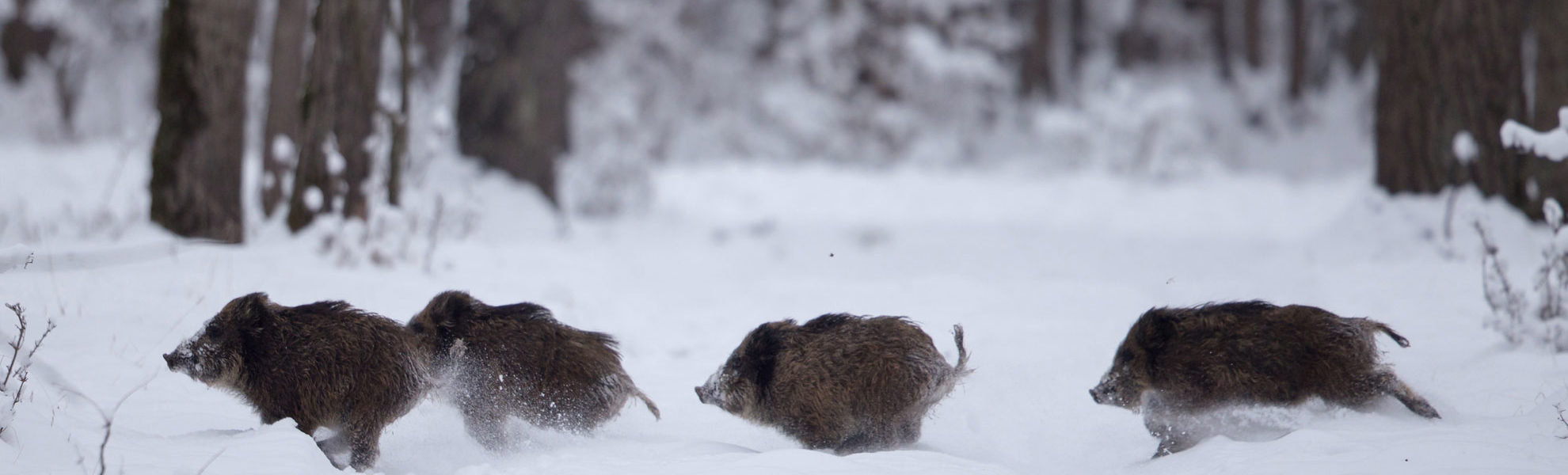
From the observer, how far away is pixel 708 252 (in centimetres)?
1171

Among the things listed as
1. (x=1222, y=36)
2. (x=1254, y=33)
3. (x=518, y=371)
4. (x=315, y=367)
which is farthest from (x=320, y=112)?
(x=1222, y=36)

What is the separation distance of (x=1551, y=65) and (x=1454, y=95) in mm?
806

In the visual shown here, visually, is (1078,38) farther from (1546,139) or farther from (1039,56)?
(1546,139)

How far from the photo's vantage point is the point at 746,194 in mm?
17797

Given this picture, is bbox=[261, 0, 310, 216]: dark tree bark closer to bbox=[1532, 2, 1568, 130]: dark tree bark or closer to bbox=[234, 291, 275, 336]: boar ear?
bbox=[234, 291, 275, 336]: boar ear

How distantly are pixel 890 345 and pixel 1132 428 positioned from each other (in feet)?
3.87

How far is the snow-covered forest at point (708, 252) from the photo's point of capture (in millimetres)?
4168

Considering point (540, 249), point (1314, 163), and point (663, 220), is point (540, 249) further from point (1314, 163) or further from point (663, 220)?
point (1314, 163)

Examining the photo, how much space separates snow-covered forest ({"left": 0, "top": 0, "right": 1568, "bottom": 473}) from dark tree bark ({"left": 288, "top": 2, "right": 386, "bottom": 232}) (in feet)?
0.07

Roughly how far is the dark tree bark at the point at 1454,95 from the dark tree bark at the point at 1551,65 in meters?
0.37

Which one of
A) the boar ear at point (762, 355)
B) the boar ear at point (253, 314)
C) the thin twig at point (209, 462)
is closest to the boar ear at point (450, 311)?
the boar ear at point (253, 314)

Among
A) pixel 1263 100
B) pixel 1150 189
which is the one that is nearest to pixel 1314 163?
pixel 1263 100

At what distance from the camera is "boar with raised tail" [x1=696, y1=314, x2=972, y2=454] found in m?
4.32

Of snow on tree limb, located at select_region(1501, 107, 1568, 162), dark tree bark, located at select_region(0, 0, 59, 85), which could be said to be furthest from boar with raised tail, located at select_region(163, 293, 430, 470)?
dark tree bark, located at select_region(0, 0, 59, 85)
